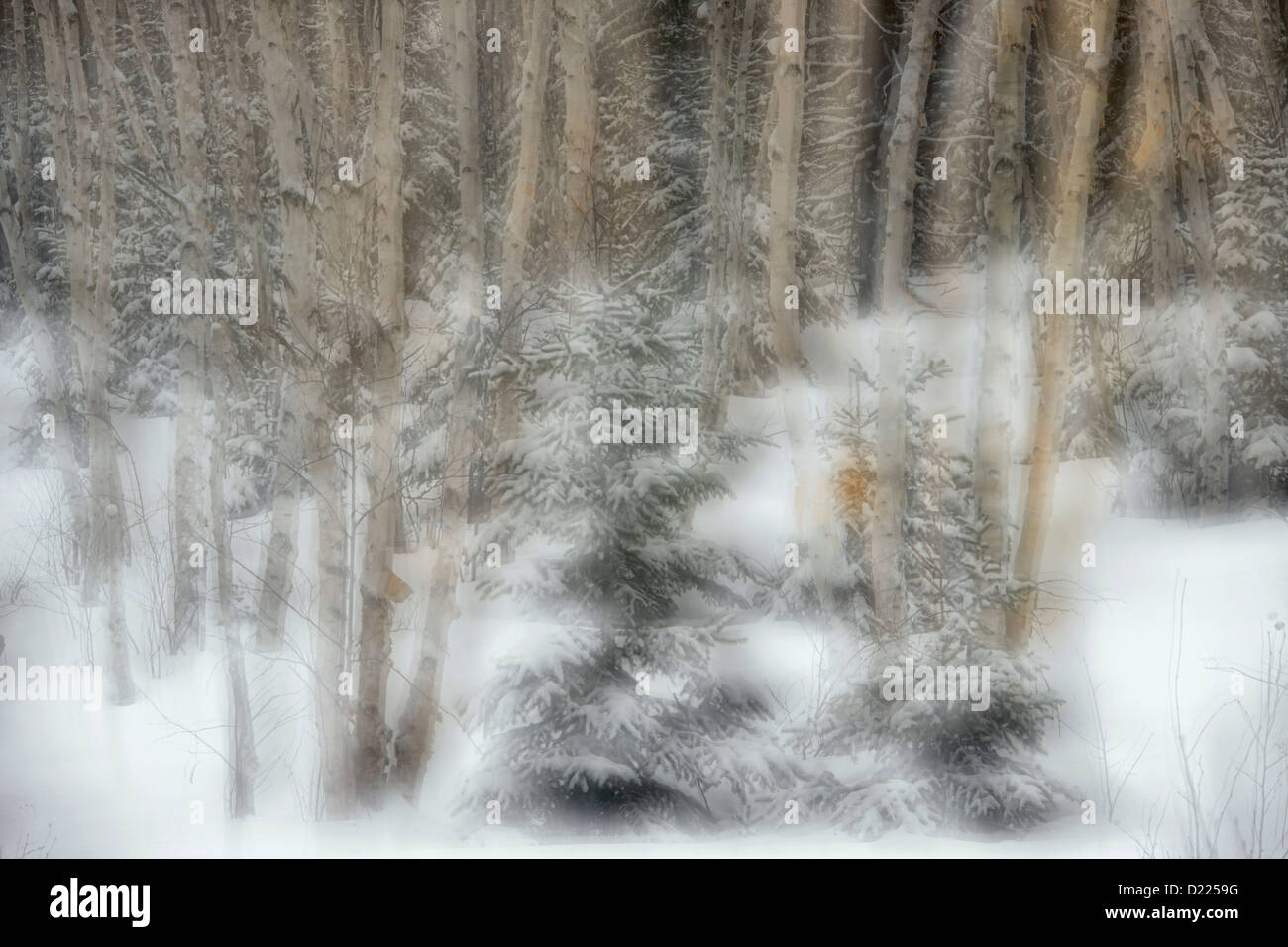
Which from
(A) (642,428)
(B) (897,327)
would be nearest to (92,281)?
(A) (642,428)

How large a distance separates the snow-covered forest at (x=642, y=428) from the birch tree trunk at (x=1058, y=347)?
0.07 feet

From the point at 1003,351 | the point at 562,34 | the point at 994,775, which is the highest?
the point at 562,34

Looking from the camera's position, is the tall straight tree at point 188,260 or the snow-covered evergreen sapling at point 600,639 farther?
the tall straight tree at point 188,260

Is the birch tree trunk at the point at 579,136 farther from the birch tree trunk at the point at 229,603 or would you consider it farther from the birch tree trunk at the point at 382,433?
the birch tree trunk at the point at 229,603

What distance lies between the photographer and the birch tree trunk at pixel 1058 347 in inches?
179

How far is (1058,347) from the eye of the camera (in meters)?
4.58

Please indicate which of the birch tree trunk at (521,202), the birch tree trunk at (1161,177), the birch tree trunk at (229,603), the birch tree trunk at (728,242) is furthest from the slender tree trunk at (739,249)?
the birch tree trunk at (229,603)

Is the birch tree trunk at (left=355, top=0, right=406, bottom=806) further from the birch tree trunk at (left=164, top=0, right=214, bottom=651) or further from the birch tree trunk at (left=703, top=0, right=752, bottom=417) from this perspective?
the birch tree trunk at (left=703, top=0, right=752, bottom=417)

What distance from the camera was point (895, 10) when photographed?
4871 millimetres

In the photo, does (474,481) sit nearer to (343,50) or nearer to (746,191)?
(746,191)
